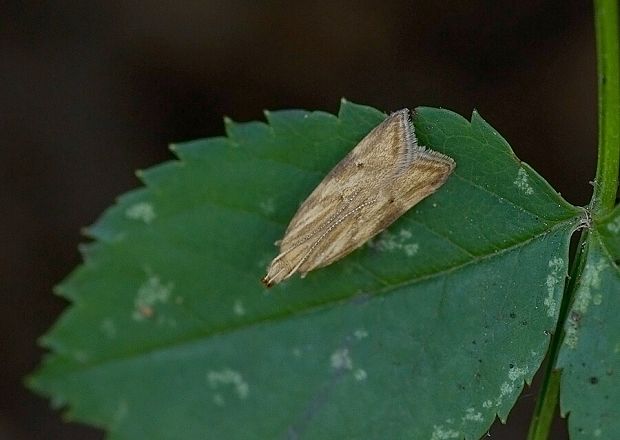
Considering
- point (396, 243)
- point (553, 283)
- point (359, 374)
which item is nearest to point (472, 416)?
point (359, 374)

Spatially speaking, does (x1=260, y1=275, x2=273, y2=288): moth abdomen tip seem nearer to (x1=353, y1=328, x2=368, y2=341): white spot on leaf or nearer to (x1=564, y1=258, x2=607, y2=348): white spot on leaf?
(x1=353, y1=328, x2=368, y2=341): white spot on leaf

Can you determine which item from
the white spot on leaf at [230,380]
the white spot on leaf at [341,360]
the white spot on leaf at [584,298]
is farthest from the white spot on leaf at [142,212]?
the white spot on leaf at [584,298]

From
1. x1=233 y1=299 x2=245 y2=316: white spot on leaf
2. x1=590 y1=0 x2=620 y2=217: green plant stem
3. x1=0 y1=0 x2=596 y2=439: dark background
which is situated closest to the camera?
x1=590 y1=0 x2=620 y2=217: green plant stem

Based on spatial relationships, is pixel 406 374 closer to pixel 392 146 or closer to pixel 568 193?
pixel 392 146

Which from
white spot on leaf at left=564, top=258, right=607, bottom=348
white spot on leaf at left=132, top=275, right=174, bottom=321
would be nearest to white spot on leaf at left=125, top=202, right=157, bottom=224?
white spot on leaf at left=132, top=275, right=174, bottom=321

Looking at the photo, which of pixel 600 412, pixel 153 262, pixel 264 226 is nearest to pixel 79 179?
pixel 153 262

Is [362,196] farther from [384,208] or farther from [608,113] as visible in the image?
[608,113]

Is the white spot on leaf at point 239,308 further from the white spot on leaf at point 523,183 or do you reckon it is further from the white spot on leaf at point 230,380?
the white spot on leaf at point 523,183

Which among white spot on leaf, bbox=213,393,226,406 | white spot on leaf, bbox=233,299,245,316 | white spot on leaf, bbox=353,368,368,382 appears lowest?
white spot on leaf, bbox=213,393,226,406
